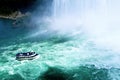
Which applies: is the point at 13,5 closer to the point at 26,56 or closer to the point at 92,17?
the point at 92,17

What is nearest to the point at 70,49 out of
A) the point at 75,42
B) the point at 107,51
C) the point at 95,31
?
the point at 75,42

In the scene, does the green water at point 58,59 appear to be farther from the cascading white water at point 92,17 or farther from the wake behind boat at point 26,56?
the cascading white water at point 92,17

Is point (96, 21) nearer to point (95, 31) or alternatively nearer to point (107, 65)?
point (95, 31)

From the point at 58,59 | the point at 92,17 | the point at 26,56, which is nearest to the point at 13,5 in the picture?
the point at 92,17

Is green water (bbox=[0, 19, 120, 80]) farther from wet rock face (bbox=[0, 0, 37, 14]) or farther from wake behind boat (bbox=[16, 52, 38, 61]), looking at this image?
wet rock face (bbox=[0, 0, 37, 14])

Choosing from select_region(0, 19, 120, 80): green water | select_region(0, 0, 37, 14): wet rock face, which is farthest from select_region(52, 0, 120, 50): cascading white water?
select_region(0, 0, 37, 14): wet rock face
